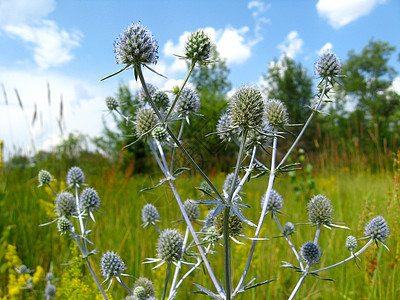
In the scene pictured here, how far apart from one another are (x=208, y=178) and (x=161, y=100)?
0.64 meters

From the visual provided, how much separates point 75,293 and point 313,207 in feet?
5.53

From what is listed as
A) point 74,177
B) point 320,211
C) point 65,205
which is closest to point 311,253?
point 320,211

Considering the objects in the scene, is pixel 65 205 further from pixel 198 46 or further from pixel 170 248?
pixel 198 46

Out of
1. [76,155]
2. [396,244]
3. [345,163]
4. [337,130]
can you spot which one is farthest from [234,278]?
[337,130]

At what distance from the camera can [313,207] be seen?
5.74ft

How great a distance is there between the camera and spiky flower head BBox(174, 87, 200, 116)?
65.0 inches

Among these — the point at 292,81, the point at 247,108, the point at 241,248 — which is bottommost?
the point at 241,248

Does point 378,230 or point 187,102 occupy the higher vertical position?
point 187,102

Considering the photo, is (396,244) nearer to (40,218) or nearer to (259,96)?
(259,96)

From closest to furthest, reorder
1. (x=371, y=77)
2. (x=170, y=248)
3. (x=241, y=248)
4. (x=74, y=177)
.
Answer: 1. (x=170, y=248)
2. (x=74, y=177)
3. (x=241, y=248)
4. (x=371, y=77)

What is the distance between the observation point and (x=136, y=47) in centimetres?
115

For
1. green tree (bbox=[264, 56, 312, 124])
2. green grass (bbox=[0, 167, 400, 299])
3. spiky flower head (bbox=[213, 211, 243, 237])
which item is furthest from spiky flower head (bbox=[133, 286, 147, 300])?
green tree (bbox=[264, 56, 312, 124])

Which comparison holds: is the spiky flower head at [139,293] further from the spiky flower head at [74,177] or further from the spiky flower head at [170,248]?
the spiky flower head at [74,177]

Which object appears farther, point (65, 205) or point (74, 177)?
point (74, 177)
